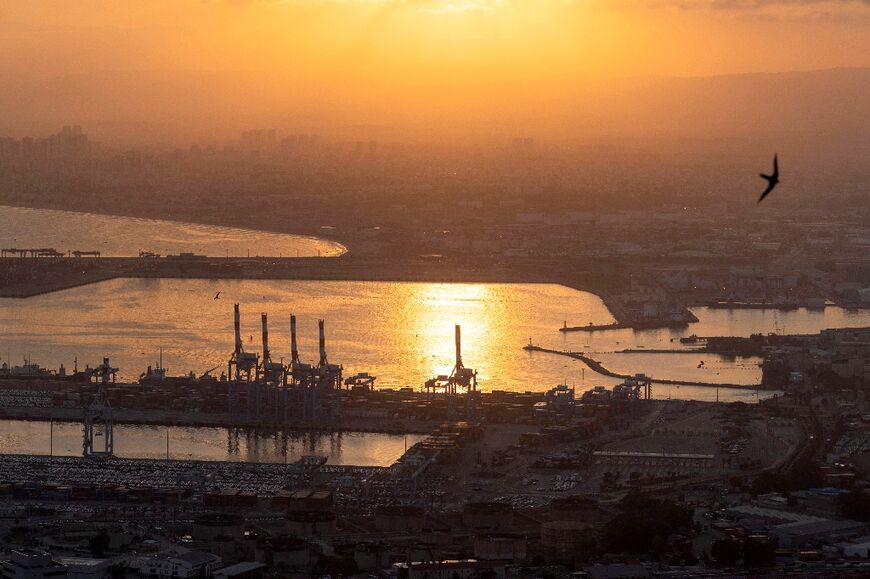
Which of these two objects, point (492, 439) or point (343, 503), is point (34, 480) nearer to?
point (343, 503)

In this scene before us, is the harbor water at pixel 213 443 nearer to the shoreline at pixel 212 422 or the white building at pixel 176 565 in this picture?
the shoreline at pixel 212 422

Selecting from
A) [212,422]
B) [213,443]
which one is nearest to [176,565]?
[213,443]

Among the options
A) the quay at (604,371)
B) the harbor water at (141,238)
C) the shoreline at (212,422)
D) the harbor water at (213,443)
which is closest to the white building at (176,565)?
the harbor water at (213,443)

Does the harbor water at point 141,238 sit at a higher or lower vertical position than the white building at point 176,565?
higher

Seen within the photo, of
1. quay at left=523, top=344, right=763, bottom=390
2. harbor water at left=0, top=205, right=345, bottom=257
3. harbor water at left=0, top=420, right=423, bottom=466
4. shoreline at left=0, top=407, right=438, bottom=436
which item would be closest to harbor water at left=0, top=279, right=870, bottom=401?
quay at left=523, top=344, right=763, bottom=390

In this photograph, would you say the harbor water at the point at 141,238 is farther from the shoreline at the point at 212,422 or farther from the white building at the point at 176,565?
the white building at the point at 176,565

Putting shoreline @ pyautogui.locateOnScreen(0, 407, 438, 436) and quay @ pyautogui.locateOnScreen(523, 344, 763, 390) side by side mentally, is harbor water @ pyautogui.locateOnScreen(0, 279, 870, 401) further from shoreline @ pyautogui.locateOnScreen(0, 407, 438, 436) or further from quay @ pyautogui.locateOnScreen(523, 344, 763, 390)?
shoreline @ pyautogui.locateOnScreen(0, 407, 438, 436)

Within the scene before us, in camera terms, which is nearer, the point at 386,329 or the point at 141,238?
the point at 386,329

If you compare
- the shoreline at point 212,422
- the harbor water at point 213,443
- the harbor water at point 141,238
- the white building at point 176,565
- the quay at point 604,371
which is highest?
the harbor water at point 141,238

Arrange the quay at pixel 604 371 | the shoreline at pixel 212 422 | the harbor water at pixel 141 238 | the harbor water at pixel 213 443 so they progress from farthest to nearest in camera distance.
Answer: the harbor water at pixel 141 238 → the quay at pixel 604 371 → the shoreline at pixel 212 422 → the harbor water at pixel 213 443

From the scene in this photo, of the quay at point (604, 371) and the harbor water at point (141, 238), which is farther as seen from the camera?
the harbor water at point (141, 238)

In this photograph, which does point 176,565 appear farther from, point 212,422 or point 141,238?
point 141,238

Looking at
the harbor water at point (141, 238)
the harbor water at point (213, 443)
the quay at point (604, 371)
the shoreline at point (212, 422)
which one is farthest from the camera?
the harbor water at point (141, 238)
